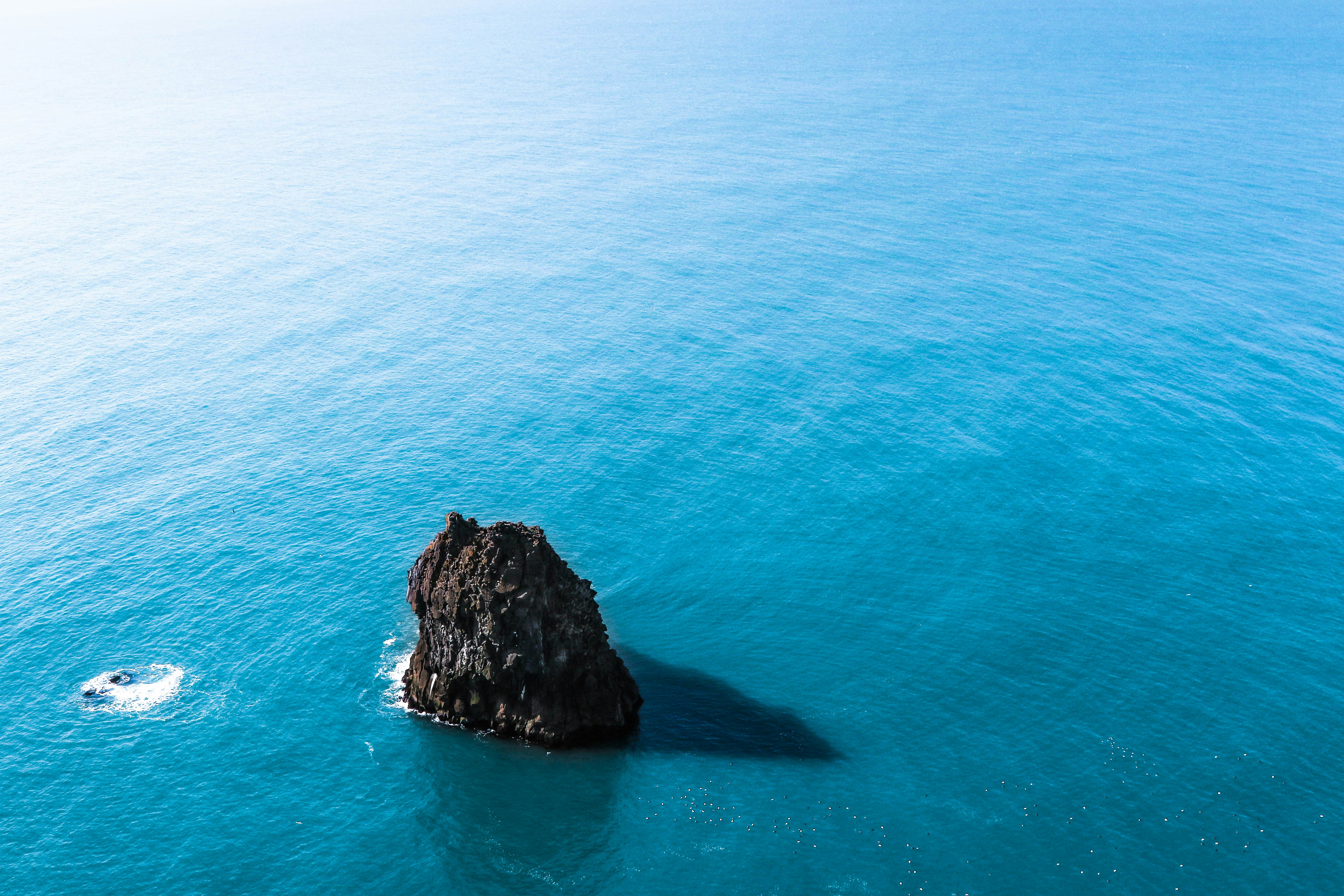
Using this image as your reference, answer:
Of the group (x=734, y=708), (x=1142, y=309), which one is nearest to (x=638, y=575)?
(x=734, y=708)

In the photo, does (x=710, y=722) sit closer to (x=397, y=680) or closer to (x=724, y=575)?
(x=724, y=575)

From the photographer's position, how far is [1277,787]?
89.6 m

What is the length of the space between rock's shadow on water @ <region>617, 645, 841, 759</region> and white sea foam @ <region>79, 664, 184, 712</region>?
43.2 metres

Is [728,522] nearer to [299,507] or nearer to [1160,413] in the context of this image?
[299,507]

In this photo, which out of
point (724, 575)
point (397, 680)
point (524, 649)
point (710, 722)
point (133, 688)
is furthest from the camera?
point (724, 575)

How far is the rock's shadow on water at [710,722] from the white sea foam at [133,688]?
43.2 m

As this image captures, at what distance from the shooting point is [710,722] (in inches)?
3873

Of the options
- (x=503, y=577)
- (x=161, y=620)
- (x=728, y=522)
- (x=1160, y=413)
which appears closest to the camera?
(x=503, y=577)

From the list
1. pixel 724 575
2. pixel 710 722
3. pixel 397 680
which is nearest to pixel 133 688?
pixel 397 680

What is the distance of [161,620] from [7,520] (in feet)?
111

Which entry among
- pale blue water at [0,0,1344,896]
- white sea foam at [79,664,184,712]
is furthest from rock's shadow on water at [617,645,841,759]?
white sea foam at [79,664,184,712]

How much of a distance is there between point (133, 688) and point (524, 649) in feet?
129

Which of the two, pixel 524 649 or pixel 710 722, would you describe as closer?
pixel 524 649

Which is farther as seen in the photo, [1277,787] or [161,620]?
[161,620]
